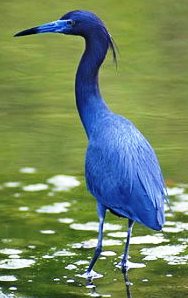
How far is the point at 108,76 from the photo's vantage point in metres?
11.5

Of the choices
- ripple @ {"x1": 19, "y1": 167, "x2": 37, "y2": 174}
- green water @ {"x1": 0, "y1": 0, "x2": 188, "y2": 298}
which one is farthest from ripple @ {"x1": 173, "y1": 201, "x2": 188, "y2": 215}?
ripple @ {"x1": 19, "y1": 167, "x2": 37, "y2": 174}

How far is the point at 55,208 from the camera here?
8.03 m

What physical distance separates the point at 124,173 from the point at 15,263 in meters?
0.88

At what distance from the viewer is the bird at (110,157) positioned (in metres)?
6.60

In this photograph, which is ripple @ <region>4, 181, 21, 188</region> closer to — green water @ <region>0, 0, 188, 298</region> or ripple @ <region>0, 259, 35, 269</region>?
green water @ <region>0, 0, 188, 298</region>

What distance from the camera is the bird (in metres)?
6.60

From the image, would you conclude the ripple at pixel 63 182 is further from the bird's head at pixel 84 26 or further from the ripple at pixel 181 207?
the bird's head at pixel 84 26

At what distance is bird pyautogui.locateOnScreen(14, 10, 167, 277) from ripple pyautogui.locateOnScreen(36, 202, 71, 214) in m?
0.94

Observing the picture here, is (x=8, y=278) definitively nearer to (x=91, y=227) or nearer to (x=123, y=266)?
(x=123, y=266)

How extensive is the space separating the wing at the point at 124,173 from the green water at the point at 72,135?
456 mm

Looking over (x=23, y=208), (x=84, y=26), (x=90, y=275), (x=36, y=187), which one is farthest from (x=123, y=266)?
(x=36, y=187)

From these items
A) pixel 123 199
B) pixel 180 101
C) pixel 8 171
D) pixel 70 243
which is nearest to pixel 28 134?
pixel 8 171

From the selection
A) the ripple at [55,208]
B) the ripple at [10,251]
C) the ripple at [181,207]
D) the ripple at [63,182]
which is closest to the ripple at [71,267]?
the ripple at [10,251]

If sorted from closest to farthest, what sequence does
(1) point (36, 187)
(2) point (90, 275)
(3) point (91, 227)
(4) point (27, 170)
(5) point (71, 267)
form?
(2) point (90, 275), (5) point (71, 267), (3) point (91, 227), (1) point (36, 187), (4) point (27, 170)
